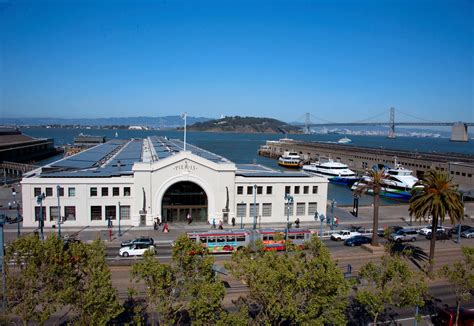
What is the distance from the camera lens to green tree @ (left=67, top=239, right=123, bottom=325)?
59.8ft

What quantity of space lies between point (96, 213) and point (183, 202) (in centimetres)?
1035

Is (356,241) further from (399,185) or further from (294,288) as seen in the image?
(399,185)

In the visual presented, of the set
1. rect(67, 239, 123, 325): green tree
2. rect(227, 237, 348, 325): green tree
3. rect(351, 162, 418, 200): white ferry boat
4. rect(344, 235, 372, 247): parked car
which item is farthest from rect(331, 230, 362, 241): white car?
rect(351, 162, 418, 200): white ferry boat

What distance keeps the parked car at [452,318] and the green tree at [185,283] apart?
14.7m

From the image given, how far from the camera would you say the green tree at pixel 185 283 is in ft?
59.9

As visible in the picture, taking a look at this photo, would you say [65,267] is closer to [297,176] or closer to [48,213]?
[48,213]

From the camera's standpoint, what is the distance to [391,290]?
21.6m

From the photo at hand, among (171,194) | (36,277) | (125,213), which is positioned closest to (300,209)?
(171,194)

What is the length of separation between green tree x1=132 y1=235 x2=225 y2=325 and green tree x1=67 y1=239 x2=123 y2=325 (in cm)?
150

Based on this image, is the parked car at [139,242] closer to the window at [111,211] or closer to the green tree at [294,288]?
the window at [111,211]

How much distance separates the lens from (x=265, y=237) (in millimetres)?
40594

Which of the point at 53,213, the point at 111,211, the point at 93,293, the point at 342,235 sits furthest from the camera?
the point at 111,211

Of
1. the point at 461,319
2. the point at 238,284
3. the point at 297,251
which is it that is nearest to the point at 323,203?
the point at 238,284

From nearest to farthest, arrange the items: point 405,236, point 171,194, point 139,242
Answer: point 139,242 < point 405,236 < point 171,194
